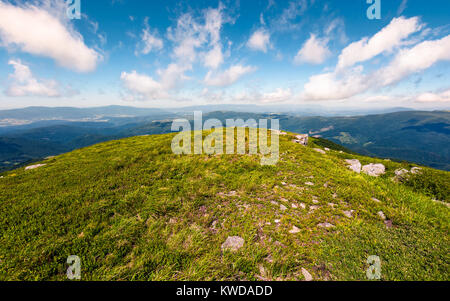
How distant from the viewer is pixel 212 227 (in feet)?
23.9

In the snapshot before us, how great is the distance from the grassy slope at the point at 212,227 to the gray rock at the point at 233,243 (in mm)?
212

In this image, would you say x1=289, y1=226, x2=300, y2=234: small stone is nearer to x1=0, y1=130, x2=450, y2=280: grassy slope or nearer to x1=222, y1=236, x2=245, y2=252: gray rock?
x1=0, y1=130, x2=450, y2=280: grassy slope

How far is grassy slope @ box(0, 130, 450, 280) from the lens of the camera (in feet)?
17.6

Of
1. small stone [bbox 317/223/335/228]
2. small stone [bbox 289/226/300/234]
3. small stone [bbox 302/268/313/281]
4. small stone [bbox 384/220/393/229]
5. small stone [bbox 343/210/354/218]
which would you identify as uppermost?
small stone [bbox 343/210/354/218]

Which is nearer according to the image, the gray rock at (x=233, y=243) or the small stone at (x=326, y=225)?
the gray rock at (x=233, y=243)

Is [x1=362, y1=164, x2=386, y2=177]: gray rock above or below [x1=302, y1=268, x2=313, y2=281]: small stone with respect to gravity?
above

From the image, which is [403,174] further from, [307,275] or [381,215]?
[307,275]

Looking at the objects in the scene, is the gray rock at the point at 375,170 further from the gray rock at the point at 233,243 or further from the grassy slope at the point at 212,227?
the gray rock at the point at 233,243

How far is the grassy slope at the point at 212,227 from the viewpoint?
17.6 ft

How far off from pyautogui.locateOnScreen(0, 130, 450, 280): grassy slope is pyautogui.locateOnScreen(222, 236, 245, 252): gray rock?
21cm

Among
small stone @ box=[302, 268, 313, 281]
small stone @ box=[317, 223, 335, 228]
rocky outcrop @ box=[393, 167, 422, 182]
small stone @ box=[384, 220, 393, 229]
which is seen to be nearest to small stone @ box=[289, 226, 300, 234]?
small stone @ box=[317, 223, 335, 228]

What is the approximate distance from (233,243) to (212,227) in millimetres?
1258

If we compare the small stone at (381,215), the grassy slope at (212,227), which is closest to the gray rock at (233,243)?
the grassy slope at (212,227)

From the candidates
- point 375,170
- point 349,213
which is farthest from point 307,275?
point 375,170
